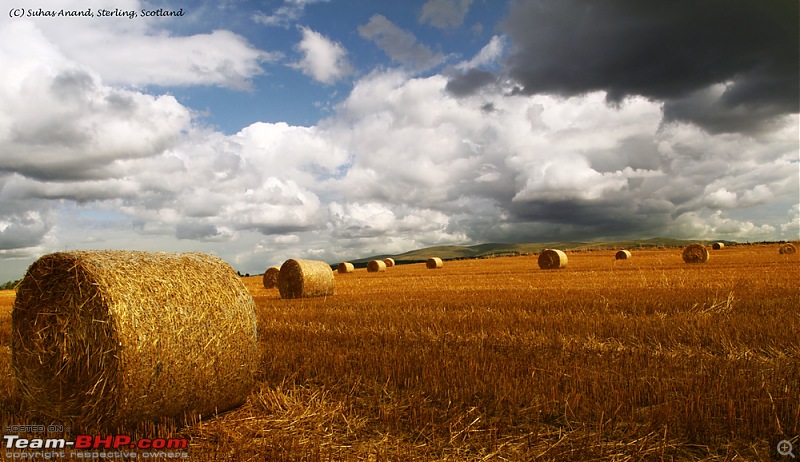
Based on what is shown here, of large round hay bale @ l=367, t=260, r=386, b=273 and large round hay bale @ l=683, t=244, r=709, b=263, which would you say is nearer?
large round hay bale @ l=683, t=244, r=709, b=263

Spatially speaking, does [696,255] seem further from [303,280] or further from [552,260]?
[303,280]

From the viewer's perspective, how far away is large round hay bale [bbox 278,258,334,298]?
16703 mm

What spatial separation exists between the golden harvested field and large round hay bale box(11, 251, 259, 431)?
0.33m

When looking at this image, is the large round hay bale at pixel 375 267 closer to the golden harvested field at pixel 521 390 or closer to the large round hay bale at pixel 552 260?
the large round hay bale at pixel 552 260

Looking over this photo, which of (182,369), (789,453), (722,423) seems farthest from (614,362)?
(182,369)

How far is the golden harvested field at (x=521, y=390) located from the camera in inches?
177

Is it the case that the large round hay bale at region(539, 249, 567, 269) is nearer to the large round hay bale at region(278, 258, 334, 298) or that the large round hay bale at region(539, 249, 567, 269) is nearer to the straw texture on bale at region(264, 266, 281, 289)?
the straw texture on bale at region(264, 266, 281, 289)

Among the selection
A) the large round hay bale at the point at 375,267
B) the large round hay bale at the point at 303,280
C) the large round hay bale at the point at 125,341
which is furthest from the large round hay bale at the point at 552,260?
the large round hay bale at the point at 125,341

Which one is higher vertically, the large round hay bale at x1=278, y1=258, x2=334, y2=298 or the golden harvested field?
the large round hay bale at x1=278, y1=258, x2=334, y2=298

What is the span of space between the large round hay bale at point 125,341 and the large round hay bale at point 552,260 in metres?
25.7

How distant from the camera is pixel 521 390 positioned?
5.53 meters

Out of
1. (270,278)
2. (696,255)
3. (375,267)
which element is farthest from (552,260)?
(270,278)

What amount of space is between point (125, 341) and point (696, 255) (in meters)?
31.7

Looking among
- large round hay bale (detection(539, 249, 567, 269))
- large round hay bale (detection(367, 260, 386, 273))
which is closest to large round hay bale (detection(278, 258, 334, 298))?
large round hay bale (detection(539, 249, 567, 269))
